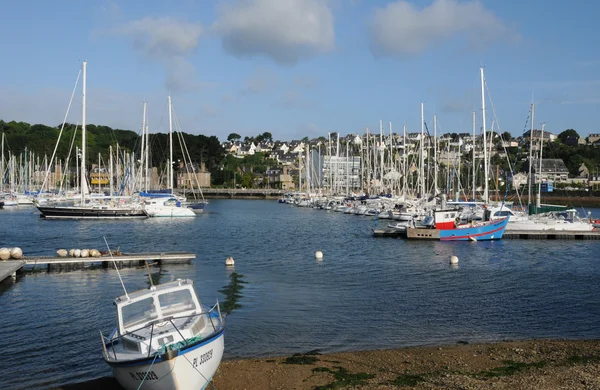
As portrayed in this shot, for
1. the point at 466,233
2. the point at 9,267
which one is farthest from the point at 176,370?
the point at 466,233

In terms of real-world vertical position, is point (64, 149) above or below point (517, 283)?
above

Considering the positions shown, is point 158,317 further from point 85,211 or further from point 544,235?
point 85,211

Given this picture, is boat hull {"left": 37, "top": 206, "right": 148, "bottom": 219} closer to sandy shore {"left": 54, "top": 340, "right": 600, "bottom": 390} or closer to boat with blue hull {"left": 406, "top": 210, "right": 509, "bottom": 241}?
boat with blue hull {"left": 406, "top": 210, "right": 509, "bottom": 241}

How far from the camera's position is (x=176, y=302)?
18.0 m

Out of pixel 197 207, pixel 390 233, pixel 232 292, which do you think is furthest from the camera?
pixel 197 207

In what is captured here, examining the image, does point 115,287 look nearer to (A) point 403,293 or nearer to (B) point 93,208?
(A) point 403,293

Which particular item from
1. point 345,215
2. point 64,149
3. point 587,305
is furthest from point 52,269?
point 64,149

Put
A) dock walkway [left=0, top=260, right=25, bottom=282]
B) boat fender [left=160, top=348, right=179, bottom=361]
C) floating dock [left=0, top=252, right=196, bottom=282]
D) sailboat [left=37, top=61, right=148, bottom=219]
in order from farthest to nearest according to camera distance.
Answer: sailboat [left=37, top=61, right=148, bottom=219] → floating dock [left=0, top=252, right=196, bottom=282] → dock walkway [left=0, top=260, right=25, bottom=282] → boat fender [left=160, top=348, right=179, bottom=361]

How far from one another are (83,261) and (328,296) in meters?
16.2

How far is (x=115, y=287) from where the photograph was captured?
33.7 metres

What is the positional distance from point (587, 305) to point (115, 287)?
23674 millimetres

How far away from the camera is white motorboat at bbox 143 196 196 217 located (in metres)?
87.8

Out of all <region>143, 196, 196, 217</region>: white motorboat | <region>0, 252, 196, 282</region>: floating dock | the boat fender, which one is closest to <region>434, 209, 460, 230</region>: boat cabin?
<region>0, 252, 196, 282</region>: floating dock

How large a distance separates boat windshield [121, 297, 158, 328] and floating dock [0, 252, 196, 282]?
19.3 meters
